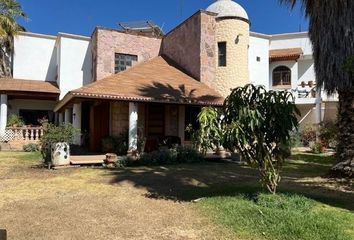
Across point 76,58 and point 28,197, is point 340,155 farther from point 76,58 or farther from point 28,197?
point 76,58

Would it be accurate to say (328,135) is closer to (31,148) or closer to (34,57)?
(31,148)

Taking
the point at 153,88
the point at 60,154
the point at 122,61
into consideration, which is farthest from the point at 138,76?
the point at 60,154

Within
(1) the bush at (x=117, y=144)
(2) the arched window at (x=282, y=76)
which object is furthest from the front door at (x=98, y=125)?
(2) the arched window at (x=282, y=76)

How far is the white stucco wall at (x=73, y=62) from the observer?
25.4 m

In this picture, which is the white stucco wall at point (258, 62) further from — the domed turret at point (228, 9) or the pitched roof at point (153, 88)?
the pitched roof at point (153, 88)

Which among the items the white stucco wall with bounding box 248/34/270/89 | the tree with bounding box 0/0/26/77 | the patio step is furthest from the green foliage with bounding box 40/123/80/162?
the white stucco wall with bounding box 248/34/270/89

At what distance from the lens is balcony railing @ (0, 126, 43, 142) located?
2261 cm

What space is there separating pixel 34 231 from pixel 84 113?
17.2 metres

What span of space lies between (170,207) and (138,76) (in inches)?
484

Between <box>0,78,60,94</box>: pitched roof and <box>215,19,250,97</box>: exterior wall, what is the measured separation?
37.2ft

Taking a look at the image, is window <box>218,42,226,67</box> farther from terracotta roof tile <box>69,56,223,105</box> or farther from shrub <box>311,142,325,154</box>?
shrub <box>311,142,325,154</box>

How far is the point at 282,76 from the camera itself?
32.7 metres

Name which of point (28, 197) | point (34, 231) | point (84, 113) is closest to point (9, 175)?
point (28, 197)

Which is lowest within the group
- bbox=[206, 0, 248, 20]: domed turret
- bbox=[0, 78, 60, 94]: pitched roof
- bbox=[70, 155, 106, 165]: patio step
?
bbox=[70, 155, 106, 165]: patio step
